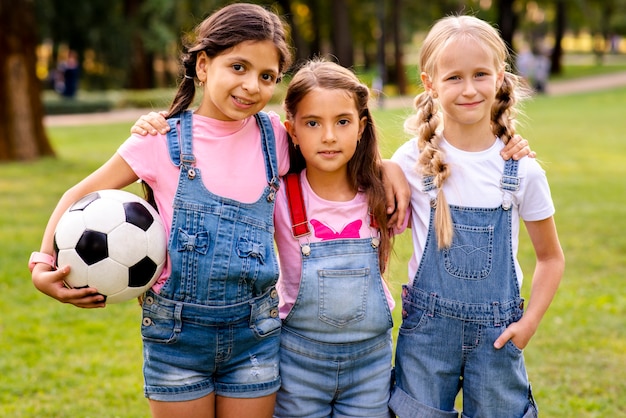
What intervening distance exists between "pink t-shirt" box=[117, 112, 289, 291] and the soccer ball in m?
0.09

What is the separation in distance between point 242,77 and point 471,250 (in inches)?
39.6

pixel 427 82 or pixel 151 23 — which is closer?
pixel 427 82

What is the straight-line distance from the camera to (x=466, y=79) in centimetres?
279

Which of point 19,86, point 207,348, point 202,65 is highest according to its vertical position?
point 202,65

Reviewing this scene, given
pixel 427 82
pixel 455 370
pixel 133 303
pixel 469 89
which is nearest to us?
pixel 469 89

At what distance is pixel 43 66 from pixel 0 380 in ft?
114

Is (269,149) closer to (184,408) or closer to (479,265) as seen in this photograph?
(479,265)

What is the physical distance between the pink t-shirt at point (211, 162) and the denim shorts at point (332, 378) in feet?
1.82

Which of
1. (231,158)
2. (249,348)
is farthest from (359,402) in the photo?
(231,158)

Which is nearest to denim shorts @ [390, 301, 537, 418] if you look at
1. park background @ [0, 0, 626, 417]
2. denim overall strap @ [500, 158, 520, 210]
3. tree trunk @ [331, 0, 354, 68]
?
denim overall strap @ [500, 158, 520, 210]

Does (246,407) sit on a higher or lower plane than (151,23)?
lower

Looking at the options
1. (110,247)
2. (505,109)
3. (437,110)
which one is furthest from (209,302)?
(505,109)

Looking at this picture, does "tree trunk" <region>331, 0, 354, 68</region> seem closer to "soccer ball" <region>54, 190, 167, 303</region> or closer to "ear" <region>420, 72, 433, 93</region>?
"ear" <region>420, 72, 433, 93</region>

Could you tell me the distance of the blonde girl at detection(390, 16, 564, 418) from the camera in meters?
2.80
